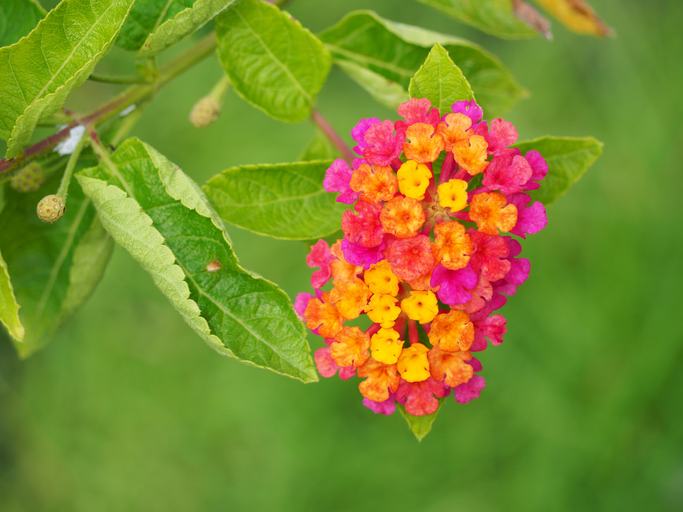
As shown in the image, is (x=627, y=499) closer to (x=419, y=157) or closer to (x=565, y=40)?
(x=565, y=40)

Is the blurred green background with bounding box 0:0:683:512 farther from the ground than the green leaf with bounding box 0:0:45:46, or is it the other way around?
the green leaf with bounding box 0:0:45:46

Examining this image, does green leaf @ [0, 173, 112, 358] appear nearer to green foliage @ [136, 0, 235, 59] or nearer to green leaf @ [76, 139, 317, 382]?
green leaf @ [76, 139, 317, 382]

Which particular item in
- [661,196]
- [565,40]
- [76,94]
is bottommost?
[76,94]

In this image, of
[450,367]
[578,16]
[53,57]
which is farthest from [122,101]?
[578,16]

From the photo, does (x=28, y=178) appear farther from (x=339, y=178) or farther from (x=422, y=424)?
(x=422, y=424)

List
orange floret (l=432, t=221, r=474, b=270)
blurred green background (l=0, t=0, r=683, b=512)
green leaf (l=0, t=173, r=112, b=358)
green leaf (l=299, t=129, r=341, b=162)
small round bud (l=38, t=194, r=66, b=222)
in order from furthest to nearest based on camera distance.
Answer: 1. blurred green background (l=0, t=0, r=683, b=512)
2. green leaf (l=299, t=129, r=341, b=162)
3. green leaf (l=0, t=173, r=112, b=358)
4. small round bud (l=38, t=194, r=66, b=222)
5. orange floret (l=432, t=221, r=474, b=270)

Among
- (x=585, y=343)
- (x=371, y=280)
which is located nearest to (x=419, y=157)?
(x=371, y=280)

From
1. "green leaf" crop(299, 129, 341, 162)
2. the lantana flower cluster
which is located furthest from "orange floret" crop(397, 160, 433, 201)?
"green leaf" crop(299, 129, 341, 162)
